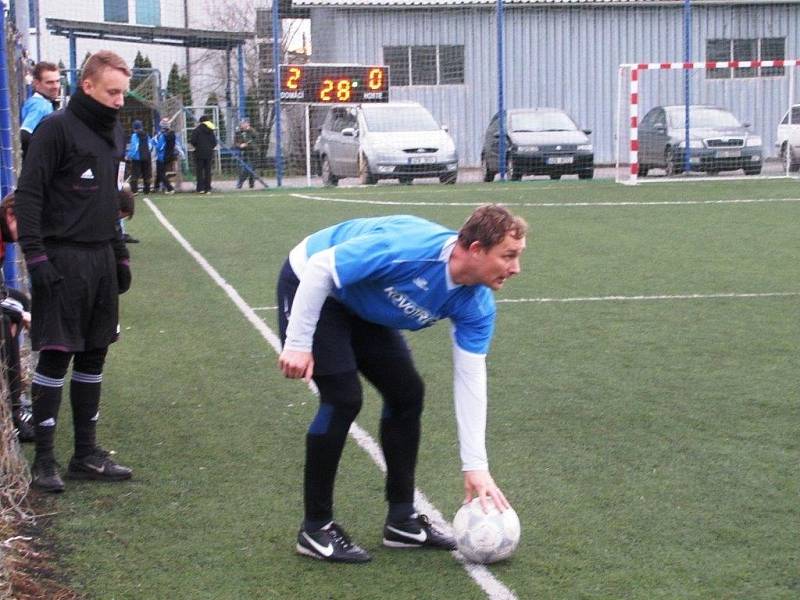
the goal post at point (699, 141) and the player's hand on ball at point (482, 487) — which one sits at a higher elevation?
the goal post at point (699, 141)

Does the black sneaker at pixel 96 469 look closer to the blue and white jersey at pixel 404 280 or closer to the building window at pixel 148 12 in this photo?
the blue and white jersey at pixel 404 280

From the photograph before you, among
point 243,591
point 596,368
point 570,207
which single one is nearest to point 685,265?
point 596,368

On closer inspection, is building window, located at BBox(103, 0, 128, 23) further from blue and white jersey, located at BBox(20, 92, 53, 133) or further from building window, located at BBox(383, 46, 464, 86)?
blue and white jersey, located at BBox(20, 92, 53, 133)

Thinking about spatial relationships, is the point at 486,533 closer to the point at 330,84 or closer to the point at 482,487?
the point at 482,487

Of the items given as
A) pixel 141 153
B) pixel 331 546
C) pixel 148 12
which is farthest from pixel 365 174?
pixel 331 546

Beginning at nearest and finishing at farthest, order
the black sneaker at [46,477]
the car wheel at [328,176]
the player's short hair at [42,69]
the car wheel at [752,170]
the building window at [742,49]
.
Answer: the black sneaker at [46,477]
the player's short hair at [42,69]
the car wheel at [752,170]
the car wheel at [328,176]
the building window at [742,49]

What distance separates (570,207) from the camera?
19.6m

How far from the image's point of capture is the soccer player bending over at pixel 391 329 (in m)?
4.16

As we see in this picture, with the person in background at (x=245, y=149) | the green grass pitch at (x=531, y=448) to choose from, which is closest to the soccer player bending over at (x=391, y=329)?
the green grass pitch at (x=531, y=448)

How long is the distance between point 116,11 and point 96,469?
3804 centimetres

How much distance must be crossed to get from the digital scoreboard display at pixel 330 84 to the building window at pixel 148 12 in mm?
16536

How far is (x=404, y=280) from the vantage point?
4.23 metres

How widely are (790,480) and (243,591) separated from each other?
252 centimetres

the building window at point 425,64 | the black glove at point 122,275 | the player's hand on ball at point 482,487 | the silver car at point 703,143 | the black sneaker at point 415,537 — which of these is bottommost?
the black sneaker at point 415,537
